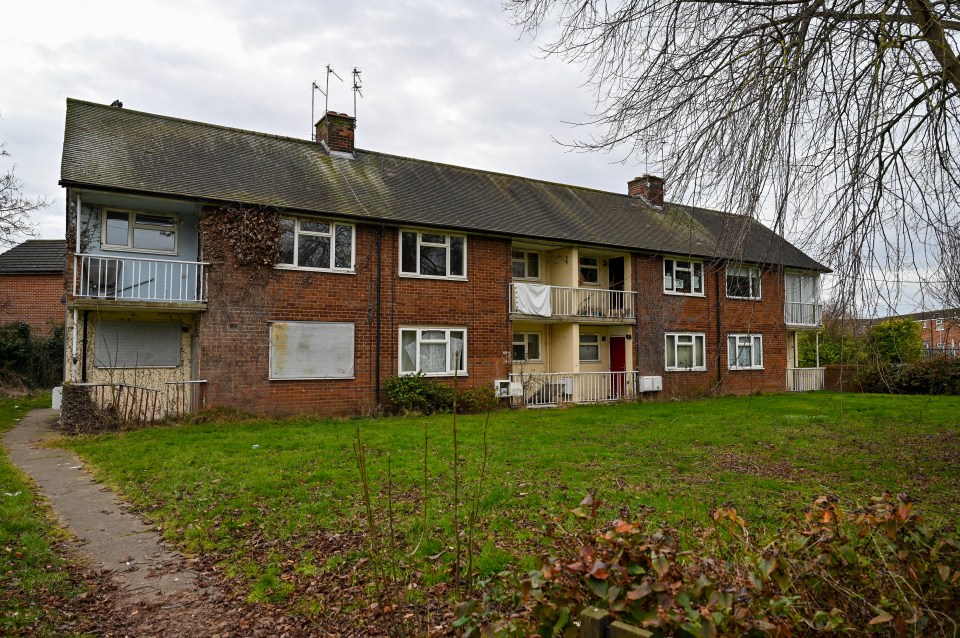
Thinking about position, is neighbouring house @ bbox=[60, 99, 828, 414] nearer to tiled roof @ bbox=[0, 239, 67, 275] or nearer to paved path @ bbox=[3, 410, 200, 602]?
paved path @ bbox=[3, 410, 200, 602]

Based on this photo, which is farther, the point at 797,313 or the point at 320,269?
the point at 797,313

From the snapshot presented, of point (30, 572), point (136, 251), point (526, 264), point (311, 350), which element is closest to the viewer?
point (30, 572)

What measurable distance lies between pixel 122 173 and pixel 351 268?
17.7 feet

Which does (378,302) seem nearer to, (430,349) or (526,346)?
(430,349)

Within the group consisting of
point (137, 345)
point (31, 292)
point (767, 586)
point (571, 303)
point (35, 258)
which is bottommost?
point (767, 586)

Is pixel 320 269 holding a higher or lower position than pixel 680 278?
lower

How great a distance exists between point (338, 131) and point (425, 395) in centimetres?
863

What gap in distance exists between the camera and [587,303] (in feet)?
63.0

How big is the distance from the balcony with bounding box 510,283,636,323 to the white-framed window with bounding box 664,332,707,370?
198 centimetres

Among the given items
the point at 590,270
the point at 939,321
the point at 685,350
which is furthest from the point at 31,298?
the point at 939,321

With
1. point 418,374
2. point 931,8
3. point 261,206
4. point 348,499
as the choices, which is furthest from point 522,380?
point 931,8

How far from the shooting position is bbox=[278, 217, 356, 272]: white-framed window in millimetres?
14805

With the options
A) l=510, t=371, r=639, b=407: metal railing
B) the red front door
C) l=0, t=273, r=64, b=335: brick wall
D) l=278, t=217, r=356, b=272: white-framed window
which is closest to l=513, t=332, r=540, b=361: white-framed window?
l=510, t=371, r=639, b=407: metal railing

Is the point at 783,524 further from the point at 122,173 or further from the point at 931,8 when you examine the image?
the point at 122,173
